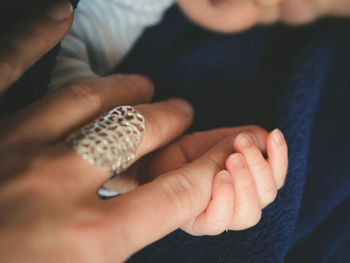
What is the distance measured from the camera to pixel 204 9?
2.03 feet

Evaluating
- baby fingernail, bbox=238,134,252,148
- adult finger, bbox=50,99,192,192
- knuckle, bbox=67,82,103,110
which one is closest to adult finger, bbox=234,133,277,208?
baby fingernail, bbox=238,134,252,148

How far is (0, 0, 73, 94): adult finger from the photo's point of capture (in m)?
0.33

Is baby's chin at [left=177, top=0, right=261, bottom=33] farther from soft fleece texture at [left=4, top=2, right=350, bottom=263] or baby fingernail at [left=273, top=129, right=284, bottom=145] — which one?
baby fingernail at [left=273, top=129, right=284, bottom=145]

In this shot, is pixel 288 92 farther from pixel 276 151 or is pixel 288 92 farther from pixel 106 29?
pixel 106 29

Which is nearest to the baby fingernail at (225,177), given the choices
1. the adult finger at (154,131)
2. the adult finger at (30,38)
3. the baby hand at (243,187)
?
the baby hand at (243,187)

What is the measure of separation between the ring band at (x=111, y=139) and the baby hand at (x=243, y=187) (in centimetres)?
13

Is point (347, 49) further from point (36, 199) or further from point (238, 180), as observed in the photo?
point (36, 199)

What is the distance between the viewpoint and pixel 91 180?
1.07ft

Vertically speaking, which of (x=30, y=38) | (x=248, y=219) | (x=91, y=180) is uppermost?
(x=30, y=38)

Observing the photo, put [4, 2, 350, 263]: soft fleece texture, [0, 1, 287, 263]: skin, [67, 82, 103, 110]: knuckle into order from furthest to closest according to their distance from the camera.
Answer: [4, 2, 350, 263]: soft fleece texture → [67, 82, 103, 110]: knuckle → [0, 1, 287, 263]: skin

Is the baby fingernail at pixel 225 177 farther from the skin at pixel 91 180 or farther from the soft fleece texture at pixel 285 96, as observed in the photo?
the soft fleece texture at pixel 285 96

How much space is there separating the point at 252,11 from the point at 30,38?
1.51 feet

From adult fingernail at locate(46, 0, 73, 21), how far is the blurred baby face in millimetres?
324

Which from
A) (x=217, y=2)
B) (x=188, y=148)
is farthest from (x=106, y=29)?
(x=188, y=148)
